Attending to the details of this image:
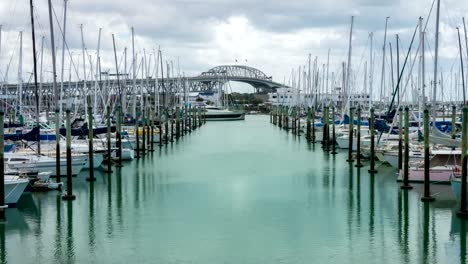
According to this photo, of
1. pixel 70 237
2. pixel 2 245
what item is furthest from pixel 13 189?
pixel 2 245

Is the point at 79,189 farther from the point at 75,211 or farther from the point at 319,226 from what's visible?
the point at 319,226

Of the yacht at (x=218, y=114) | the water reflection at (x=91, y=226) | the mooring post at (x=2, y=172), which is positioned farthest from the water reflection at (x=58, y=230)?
the yacht at (x=218, y=114)

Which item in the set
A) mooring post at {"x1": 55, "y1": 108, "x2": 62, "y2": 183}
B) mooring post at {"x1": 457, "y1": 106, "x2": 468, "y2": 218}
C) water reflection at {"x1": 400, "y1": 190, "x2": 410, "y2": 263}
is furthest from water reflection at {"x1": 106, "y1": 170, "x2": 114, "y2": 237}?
mooring post at {"x1": 457, "y1": 106, "x2": 468, "y2": 218}

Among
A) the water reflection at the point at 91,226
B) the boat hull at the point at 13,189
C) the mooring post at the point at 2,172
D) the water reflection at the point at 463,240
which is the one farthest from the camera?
the boat hull at the point at 13,189

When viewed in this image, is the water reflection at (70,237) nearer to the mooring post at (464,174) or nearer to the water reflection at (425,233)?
the water reflection at (425,233)

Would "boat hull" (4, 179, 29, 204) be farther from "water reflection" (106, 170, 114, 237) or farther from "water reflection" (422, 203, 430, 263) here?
"water reflection" (422, 203, 430, 263)

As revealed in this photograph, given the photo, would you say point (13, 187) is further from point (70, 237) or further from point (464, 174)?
point (464, 174)

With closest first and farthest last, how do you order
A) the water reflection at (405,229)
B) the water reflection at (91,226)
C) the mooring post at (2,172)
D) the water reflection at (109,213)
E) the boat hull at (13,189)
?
the water reflection at (405,229), the water reflection at (91,226), the mooring post at (2,172), the water reflection at (109,213), the boat hull at (13,189)

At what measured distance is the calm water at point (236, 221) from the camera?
82.6 feet

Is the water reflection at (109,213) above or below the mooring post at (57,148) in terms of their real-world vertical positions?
below

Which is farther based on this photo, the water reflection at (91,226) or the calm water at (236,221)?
the water reflection at (91,226)

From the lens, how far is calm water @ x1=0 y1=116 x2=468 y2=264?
25188 mm

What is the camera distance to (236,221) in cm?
3102

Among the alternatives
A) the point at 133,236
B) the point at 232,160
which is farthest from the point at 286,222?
the point at 232,160
